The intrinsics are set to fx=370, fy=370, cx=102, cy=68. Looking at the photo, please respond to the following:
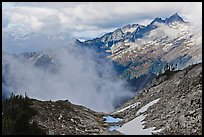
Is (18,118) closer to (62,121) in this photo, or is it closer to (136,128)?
(62,121)

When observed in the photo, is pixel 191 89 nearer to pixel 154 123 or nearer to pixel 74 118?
pixel 154 123

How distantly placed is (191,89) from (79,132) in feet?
54.5

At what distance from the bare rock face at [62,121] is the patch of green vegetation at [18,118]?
1.67m

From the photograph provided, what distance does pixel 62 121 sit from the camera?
48594mm

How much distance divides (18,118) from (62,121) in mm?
10966

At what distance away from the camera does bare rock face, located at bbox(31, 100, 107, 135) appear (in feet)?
148

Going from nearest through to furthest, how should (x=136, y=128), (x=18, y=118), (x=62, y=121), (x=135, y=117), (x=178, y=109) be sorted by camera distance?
(x=18, y=118)
(x=178, y=109)
(x=62, y=121)
(x=136, y=128)
(x=135, y=117)

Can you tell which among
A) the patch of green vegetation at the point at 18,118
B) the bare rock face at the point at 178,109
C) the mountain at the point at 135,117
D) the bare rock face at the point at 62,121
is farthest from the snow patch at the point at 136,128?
the patch of green vegetation at the point at 18,118

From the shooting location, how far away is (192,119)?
41500mm

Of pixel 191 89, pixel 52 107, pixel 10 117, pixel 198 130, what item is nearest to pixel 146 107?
pixel 191 89

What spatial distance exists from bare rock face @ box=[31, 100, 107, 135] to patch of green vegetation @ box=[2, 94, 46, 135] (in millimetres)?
1667

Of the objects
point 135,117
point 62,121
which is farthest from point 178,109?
point 62,121

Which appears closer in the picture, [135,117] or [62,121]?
[62,121]

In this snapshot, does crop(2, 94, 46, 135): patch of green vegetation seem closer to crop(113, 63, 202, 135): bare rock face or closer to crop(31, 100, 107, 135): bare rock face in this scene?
crop(31, 100, 107, 135): bare rock face
